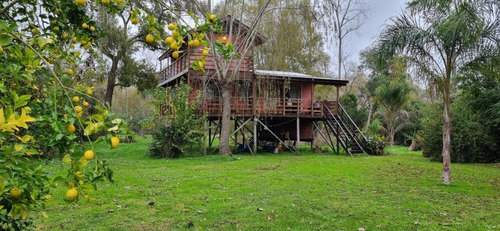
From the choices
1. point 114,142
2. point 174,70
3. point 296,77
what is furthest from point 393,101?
point 114,142

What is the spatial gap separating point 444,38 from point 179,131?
34.5 feet

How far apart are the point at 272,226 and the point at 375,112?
2877cm

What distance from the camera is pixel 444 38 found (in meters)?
8.23

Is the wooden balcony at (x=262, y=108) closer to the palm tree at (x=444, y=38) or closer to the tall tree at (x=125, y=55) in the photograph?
the tall tree at (x=125, y=55)

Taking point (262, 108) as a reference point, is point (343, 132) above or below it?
below

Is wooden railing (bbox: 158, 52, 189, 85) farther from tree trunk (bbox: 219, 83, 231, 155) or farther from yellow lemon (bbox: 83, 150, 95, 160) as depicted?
yellow lemon (bbox: 83, 150, 95, 160)

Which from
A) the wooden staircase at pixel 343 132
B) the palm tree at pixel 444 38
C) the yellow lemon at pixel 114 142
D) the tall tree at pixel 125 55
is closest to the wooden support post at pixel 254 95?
the wooden staircase at pixel 343 132

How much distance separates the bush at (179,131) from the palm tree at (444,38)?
8.67m

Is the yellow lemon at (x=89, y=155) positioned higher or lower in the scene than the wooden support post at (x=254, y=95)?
lower

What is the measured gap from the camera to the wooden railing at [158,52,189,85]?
60.6 ft

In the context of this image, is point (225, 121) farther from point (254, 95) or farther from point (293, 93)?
point (293, 93)

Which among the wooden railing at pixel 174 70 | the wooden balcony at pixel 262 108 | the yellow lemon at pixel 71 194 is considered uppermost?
the wooden railing at pixel 174 70

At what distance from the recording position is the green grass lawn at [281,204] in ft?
15.8

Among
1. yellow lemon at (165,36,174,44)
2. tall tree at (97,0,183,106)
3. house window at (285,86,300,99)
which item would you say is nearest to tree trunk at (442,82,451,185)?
yellow lemon at (165,36,174,44)
